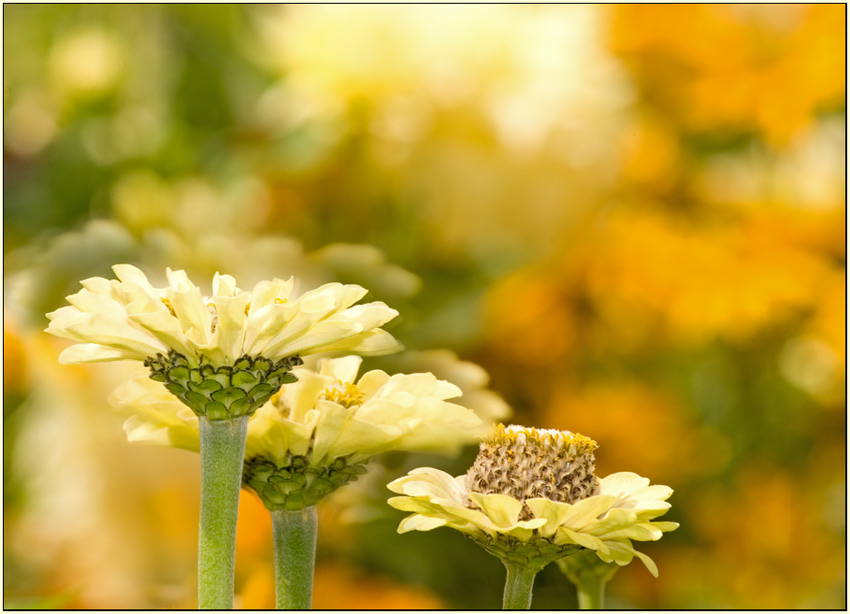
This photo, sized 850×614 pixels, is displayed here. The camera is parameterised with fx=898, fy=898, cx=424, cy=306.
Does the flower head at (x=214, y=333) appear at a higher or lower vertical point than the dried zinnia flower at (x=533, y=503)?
higher

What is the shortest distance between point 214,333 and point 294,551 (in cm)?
3

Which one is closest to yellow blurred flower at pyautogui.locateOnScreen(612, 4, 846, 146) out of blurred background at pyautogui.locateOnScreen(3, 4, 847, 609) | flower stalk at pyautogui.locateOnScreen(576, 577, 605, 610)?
blurred background at pyautogui.locateOnScreen(3, 4, 847, 609)

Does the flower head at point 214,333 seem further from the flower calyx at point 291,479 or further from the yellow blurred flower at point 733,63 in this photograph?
the yellow blurred flower at point 733,63

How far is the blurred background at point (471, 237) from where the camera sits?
19cm

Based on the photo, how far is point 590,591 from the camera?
130mm

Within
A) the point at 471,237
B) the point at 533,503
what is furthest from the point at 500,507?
the point at 471,237

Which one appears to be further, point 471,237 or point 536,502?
point 471,237

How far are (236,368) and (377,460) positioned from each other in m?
0.04

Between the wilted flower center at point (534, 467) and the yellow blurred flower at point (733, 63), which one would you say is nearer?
the wilted flower center at point (534, 467)

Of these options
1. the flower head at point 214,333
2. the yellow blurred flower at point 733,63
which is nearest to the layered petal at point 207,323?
the flower head at point 214,333

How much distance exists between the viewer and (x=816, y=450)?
0.94 feet

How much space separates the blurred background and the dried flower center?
0.02 m

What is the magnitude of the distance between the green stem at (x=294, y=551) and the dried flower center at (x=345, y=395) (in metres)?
0.01

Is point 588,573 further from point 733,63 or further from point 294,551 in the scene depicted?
point 733,63
